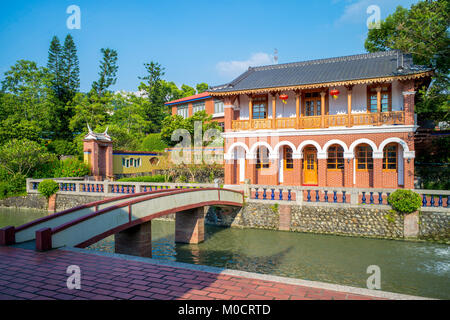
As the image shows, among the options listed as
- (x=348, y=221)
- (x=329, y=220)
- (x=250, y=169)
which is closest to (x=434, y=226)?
(x=348, y=221)

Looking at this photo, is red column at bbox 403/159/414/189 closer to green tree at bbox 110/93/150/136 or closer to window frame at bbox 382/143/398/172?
window frame at bbox 382/143/398/172

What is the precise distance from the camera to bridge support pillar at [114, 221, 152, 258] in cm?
988

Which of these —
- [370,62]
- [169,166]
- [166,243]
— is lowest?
[166,243]

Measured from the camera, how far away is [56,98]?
37281 mm

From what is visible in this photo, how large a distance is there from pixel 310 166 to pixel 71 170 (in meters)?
17.6

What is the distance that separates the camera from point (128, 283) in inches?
208

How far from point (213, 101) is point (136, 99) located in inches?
579

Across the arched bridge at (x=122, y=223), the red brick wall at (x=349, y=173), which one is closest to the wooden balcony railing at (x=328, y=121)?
the red brick wall at (x=349, y=173)

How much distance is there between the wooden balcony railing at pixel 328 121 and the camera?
17.2 m

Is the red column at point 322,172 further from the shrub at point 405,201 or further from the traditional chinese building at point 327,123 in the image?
the shrub at point 405,201

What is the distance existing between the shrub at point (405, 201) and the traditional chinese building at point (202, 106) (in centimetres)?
2470
